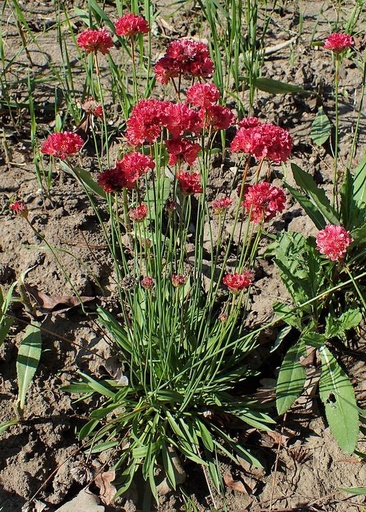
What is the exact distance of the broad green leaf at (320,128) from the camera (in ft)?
10.8

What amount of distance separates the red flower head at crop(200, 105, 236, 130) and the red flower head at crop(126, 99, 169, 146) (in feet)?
0.41

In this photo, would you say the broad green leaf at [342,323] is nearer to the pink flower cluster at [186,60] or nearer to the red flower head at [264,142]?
the red flower head at [264,142]

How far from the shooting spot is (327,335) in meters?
2.45

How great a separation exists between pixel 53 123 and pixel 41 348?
1.47m

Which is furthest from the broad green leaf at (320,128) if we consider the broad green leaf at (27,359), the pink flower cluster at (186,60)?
the broad green leaf at (27,359)

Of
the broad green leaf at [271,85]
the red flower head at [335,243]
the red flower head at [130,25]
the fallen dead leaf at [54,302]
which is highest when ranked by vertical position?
the red flower head at [130,25]

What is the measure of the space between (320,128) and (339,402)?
155cm

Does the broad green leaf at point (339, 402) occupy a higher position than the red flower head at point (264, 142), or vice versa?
the red flower head at point (264, 142)

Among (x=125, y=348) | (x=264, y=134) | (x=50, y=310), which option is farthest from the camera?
(x=50, y=310)

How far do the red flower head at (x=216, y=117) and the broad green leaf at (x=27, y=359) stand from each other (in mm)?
975

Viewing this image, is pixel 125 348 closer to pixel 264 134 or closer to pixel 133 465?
pixel 133 465

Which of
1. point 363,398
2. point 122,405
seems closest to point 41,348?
point 122,405

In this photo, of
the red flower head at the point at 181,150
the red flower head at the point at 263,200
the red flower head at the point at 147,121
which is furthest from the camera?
the red flower head at the point at 263,200

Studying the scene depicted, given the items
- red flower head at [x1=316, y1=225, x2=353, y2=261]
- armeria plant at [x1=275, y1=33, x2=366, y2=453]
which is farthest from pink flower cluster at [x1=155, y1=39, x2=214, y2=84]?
red flower head at [x1=316, y1=225, x2=353, y2=261]
